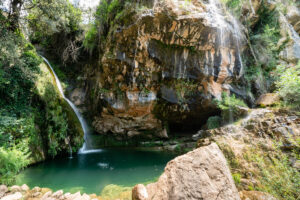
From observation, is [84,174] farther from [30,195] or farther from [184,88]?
[184,88]

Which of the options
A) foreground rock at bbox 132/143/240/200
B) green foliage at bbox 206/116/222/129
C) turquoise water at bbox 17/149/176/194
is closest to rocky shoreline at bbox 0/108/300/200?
foreground rock at bbox 132/143/240/200

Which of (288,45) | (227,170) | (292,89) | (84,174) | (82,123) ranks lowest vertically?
(84,174)

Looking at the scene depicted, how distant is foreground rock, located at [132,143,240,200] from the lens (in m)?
1.90

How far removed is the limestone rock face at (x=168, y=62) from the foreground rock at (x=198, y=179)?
671 cm

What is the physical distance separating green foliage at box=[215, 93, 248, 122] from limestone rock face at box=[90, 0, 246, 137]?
2.04ft

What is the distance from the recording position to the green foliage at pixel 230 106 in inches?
294

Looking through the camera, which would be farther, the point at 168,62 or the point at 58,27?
the point at 58,27

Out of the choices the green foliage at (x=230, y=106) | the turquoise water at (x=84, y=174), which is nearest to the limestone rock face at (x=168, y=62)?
the green foliage at (x=230, y=106)

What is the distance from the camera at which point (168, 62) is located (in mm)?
8445

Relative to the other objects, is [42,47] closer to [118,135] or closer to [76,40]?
[76,40]

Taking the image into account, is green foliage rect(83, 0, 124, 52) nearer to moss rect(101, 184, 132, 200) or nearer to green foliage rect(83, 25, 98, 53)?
green foliage rect(83, 25, 98, 53)

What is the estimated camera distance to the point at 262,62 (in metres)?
9.63

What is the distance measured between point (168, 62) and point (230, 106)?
4338mm

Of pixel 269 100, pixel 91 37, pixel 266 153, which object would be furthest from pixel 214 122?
pixel 91 37
